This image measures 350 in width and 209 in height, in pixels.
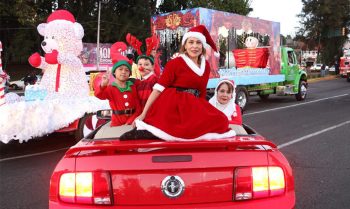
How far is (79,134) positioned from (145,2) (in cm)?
3061

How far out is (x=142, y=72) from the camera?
531 cm

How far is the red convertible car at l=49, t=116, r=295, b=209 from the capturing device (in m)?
2.23

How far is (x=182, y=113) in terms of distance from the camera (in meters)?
2.82

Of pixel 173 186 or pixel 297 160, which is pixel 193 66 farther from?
pixel 297 160

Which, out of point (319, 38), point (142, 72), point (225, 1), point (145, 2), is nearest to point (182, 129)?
point (142, 72)

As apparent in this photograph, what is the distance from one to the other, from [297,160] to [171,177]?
468 cm

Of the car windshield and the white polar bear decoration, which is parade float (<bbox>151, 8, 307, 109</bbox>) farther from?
the car windshield

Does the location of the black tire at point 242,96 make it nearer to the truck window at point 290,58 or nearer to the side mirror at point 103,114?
the truck window at point 290,58

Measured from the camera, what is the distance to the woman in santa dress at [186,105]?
8.84 ft

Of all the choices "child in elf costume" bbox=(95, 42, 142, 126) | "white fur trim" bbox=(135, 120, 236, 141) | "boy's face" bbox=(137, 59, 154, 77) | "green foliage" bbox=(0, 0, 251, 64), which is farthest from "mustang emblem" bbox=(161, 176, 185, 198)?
"green foliage" bbox=(0, 0, 251, 64)

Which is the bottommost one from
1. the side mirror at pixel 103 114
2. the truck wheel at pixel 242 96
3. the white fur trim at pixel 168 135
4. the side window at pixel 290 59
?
the truck wheel at pixel 242 96

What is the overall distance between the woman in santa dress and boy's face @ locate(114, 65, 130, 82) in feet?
5.10

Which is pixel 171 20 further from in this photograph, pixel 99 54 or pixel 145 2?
pixel 145 2

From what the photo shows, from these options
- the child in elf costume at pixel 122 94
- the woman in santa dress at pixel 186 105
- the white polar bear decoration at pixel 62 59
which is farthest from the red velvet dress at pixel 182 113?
the white polar bear decoration at pixel 62 59
